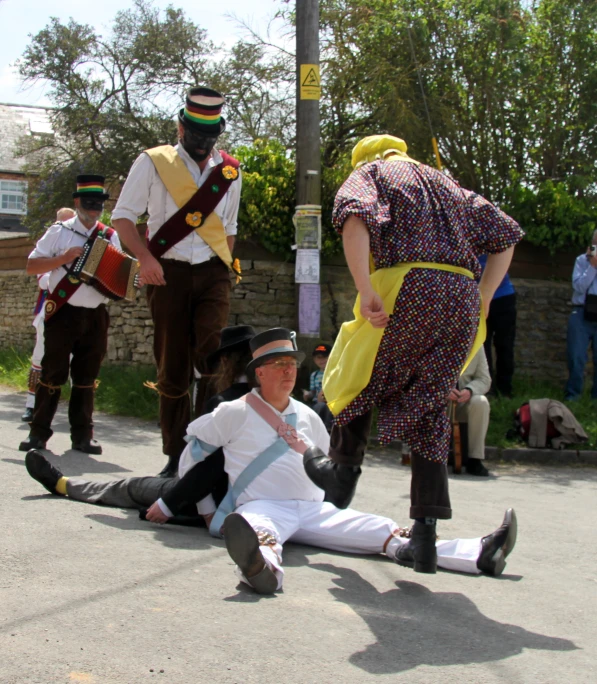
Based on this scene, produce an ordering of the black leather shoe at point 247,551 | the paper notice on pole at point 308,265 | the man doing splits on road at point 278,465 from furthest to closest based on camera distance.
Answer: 1. the paper notice on pole at point 308,265
2. the man doing splits on road at point 278,465
3. the black leather shoe at point 247,551

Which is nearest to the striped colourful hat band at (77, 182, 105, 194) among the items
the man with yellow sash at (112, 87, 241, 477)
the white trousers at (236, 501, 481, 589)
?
the man with yellow sash at (112, 87, 241, 477)

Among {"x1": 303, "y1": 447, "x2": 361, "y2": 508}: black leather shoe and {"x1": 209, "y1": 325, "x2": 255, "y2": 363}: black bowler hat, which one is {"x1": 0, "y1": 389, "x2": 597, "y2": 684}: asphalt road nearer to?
{"x1": 303, "y1": 447, "x2": 361, "y2": 508}: black leather shoe

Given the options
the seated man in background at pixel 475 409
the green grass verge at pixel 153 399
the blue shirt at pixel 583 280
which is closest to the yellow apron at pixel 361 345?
the seated man in background at pixel 475 409

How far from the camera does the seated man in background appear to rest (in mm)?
7884

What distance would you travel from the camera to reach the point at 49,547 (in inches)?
158

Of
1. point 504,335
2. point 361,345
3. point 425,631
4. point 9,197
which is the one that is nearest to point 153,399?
point 504,335

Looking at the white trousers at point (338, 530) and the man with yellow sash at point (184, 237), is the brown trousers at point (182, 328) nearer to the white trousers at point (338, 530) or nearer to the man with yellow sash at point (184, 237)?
the man with yellow sash at point (184, 237)

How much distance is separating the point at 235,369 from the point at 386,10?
26.0ft

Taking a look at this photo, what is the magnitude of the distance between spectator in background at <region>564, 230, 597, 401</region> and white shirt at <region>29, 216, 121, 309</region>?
19.4ft

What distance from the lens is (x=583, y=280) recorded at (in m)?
10.6

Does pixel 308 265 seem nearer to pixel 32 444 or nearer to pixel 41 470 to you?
pixel 32 444

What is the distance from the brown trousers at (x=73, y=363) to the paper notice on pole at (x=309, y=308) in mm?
2863

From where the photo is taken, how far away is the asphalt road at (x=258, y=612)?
281cm

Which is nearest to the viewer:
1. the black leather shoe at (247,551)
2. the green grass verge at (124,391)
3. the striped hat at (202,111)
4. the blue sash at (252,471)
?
the black leather shoe at (247,551)
